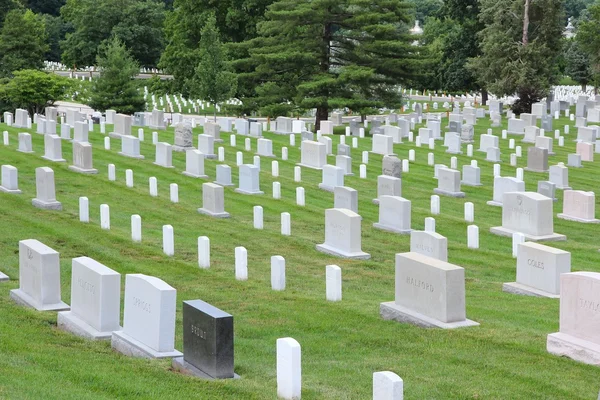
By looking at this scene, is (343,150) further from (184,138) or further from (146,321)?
(146,321)

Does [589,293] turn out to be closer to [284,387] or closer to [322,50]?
[284,387]

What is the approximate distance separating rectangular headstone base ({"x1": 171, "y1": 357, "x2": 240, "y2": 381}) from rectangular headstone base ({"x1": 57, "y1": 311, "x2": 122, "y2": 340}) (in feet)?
5.28

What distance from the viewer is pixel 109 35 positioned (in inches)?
3529

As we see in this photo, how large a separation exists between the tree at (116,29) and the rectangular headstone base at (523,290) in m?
72.4

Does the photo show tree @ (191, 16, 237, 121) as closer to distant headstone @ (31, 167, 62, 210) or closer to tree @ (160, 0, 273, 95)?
tree @ (160, 0, 273, 95)

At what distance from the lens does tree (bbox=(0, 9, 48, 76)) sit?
69.6 m

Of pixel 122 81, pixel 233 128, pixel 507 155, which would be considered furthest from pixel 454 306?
pixel 122 81

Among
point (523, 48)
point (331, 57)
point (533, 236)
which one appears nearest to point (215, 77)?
point (331, 57)

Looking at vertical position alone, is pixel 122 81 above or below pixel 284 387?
above

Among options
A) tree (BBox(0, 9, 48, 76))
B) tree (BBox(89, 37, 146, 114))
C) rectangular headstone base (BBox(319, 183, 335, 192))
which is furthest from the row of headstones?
tree (BBox(0, 9, 48, 76))

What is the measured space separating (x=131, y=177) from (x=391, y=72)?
22995 mm

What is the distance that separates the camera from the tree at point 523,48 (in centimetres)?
5588

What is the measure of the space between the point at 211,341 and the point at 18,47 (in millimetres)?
64608

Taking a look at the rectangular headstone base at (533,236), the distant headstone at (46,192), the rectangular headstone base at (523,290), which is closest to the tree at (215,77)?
the distant headstone at (46,192)
